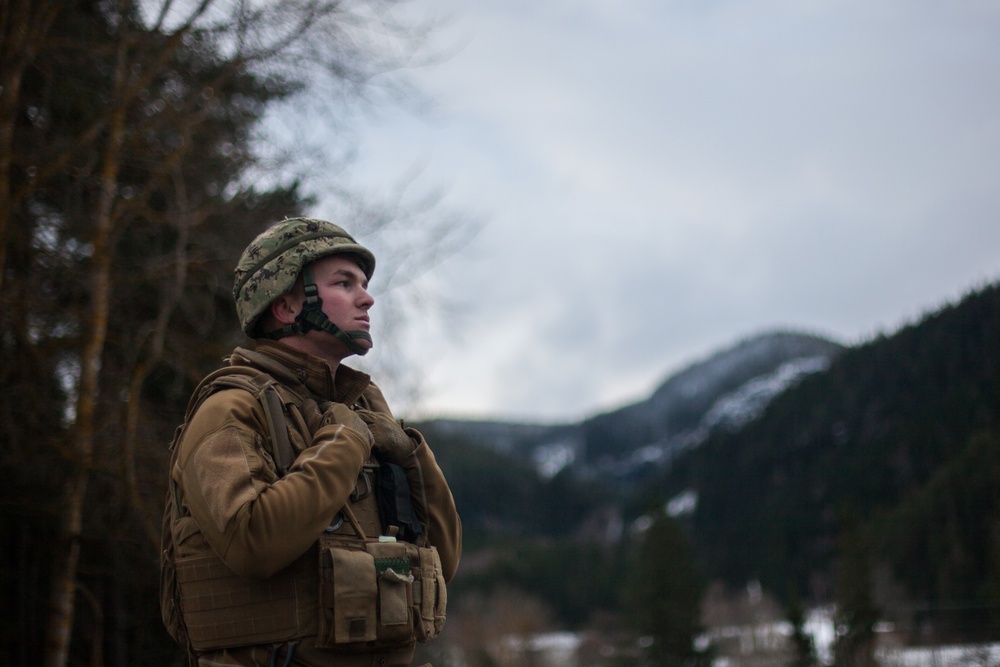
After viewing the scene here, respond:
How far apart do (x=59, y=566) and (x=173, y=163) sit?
3.27 meters

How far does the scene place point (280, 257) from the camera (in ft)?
9.25

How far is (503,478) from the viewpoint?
149 meters

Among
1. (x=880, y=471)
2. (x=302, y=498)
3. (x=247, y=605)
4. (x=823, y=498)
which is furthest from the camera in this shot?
(x=823, y=498)

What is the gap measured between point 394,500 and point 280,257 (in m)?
0.80

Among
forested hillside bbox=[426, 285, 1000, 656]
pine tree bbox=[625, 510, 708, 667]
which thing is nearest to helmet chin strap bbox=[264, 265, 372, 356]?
forested hillside bbox=[426, 285, 1000, 656]

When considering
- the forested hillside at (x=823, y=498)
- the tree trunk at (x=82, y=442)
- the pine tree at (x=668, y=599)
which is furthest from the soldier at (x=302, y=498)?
the pine tree at (x=668, y=599)

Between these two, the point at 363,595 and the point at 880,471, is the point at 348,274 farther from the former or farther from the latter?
the point at 880,471

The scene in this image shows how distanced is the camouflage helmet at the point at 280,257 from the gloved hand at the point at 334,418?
14.0 inches

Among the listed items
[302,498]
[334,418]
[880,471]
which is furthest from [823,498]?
[302,498]

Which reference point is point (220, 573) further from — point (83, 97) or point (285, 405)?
point (83, 97)

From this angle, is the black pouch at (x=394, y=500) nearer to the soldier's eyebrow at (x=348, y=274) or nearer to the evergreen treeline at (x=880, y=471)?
the soldier's eyebrow at (x=348, y=274)

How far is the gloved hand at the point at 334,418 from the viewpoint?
103 inches

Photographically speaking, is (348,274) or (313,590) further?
(348,274)

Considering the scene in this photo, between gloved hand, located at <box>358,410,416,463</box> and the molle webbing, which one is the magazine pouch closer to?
the molle webbing
